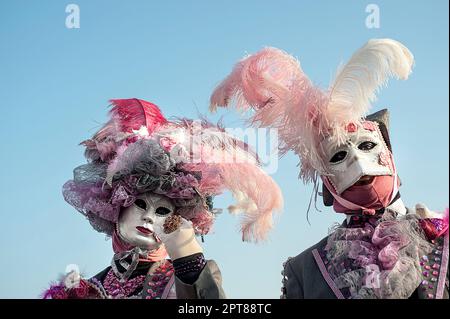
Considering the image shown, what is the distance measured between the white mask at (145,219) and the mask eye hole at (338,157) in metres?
1.27

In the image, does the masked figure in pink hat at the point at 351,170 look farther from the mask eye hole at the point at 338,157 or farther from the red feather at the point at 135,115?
the red feather at the point at 135,115

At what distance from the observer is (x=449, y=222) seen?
187 inches

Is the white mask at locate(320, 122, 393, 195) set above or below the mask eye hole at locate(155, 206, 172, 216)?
above

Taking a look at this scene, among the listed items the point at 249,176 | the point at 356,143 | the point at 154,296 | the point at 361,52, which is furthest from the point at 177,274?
the point at 361,52

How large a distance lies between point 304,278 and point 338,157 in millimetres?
875

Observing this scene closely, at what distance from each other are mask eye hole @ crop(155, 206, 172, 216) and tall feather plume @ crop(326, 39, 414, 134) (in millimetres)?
1391

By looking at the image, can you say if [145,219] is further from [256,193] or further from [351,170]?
[351,170]

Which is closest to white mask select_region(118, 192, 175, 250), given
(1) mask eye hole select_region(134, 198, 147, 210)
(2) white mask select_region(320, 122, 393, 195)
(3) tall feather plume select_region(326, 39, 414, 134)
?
(1) mask eye hole select_region(134, 198, 147, 210)

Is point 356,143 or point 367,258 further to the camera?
point 356,143

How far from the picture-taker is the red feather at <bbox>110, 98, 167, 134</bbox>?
5.77 meters

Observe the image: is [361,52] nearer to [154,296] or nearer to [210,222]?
[210,222]

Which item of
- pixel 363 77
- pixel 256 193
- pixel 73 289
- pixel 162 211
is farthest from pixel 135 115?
pixel 363 77

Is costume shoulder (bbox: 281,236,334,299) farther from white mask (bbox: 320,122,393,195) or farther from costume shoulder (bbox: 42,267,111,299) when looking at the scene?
costume shoulder (bbox: 42,267,111,299)

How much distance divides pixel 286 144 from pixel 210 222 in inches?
35.7
